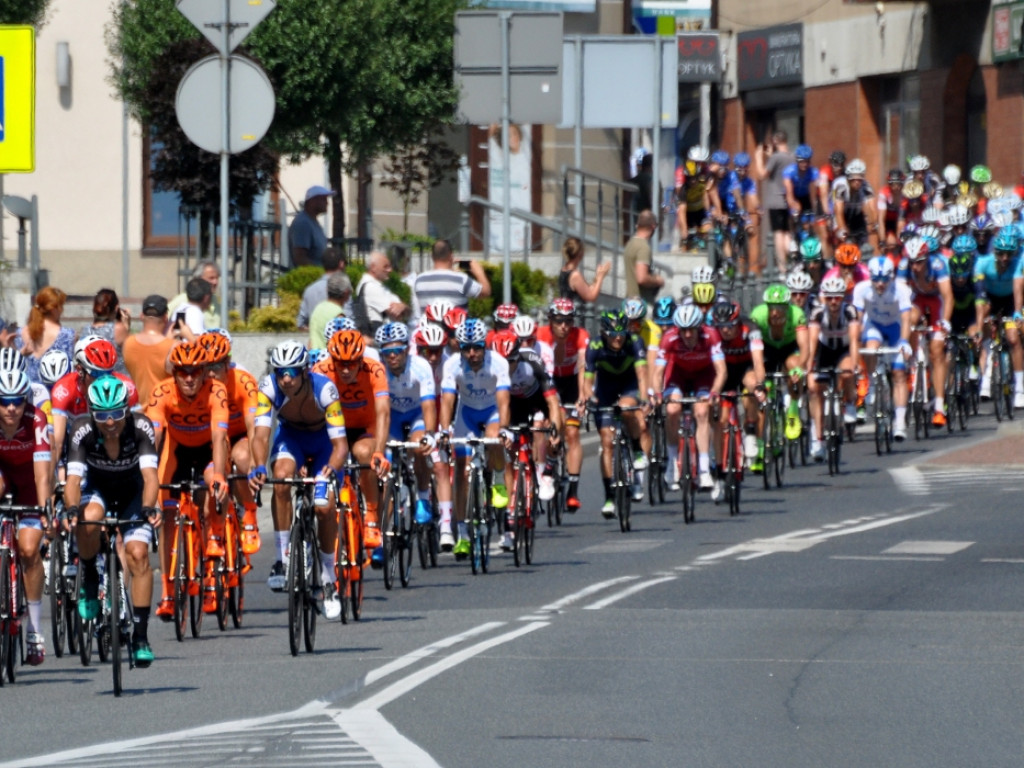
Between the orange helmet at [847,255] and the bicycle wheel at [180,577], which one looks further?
the orange helmet at [847,255]

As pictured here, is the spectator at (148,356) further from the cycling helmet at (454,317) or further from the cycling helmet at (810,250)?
the cycling helmet at (810,250)

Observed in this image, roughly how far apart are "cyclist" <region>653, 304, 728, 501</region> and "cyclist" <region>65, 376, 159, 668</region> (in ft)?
29.8

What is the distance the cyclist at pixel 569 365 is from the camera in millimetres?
21125

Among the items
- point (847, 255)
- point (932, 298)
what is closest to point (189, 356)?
point (847, 255)

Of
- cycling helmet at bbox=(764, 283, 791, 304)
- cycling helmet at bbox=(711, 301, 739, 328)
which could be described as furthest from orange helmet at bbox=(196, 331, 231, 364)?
cycling helmet at bbox=(764, 283, 791, 304)

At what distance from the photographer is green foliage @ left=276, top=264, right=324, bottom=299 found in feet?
79.5

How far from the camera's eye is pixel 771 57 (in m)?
47.5

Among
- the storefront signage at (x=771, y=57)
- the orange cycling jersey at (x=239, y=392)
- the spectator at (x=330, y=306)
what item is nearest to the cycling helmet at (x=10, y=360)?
the orange cycling jersey at (x=239, y=392)

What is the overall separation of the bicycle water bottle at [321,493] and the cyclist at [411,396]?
313 centimetres

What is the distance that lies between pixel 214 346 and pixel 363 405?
190 centimetres

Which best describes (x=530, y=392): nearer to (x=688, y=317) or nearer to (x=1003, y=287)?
(x=688, y=317)

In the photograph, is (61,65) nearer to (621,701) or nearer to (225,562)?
(225,562)

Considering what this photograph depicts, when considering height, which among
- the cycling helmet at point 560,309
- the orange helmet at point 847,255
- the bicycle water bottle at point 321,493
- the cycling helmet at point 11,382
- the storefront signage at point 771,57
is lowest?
the bicycle water bottle at point 321,493

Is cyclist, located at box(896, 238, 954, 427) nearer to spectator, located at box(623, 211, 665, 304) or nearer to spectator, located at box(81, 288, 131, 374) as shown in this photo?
spectator, located at box(623, 211, 665, 304)
